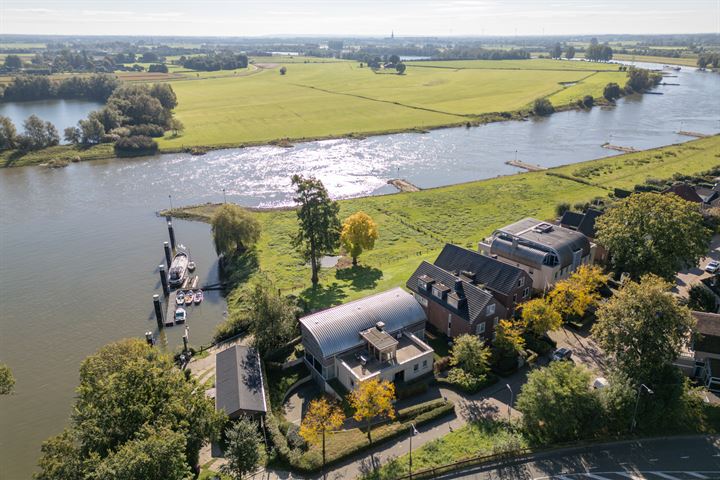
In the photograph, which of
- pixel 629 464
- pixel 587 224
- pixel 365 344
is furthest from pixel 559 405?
pixel 587 224

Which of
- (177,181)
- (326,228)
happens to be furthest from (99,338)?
(177,181)

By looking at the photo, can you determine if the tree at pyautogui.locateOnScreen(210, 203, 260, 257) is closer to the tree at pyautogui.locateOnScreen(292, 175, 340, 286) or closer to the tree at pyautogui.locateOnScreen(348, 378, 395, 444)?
the tree at pyautogui.locateOnScreen(292, 175, 340, 286)

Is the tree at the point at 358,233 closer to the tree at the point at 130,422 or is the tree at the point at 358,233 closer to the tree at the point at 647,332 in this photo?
the tree at the point at 130,422

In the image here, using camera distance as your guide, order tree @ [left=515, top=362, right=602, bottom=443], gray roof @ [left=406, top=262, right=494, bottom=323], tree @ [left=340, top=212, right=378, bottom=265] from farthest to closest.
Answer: tree @ [left=340, top=212, right=378, bottom=265] < gray roof @ [left=406, top=262, right=494, bottom=323] < tree @ [left=515, top=362, right=602, bottom=443]

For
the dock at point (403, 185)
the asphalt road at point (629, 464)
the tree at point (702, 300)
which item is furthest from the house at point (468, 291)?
the dock at point (403, 185)

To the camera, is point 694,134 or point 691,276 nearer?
point 691,276

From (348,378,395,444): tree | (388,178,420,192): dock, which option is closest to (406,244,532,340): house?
(348,378,395,444): tree

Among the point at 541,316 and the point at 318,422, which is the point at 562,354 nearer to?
the point at 541,316
